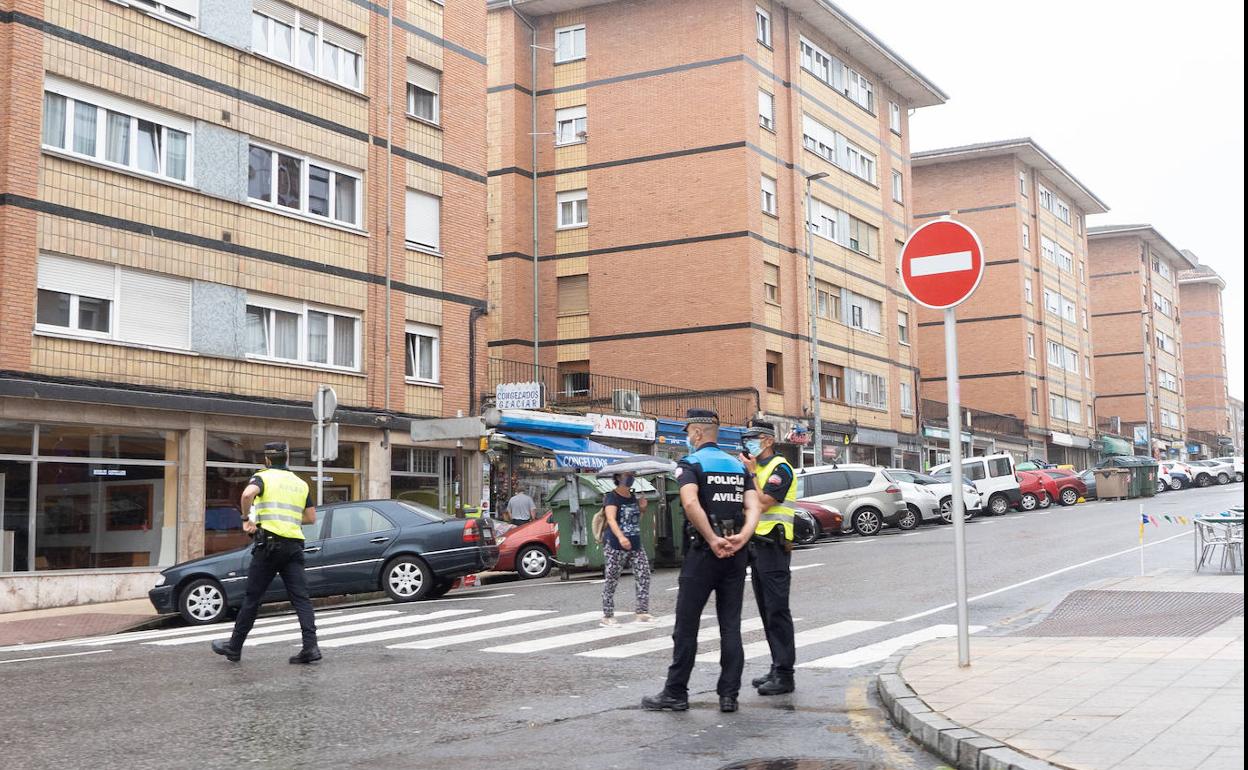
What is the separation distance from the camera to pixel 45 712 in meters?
8.05

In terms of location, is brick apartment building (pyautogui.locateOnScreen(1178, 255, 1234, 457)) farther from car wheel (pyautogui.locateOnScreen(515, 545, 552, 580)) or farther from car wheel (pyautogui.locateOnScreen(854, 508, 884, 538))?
car wheel (pyautogui.locateOnScreen(515, 545, 552, 580))

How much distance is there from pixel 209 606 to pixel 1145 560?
43.0 feet

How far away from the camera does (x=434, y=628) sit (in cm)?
1290

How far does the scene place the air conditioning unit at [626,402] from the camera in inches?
1367

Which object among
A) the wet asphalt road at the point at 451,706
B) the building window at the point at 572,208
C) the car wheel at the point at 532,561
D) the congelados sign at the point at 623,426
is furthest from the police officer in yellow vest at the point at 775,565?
the building window at the point at 572,208

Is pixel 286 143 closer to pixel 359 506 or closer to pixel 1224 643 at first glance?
pixel 359 506

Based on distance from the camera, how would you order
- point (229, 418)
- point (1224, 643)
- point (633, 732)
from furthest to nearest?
1. point (229, 418)
2. point (1224, 643)
3. point (633, 732)

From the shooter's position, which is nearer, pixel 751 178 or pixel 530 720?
pixel 530 720

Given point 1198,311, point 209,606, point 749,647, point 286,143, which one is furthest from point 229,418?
point 1198,311

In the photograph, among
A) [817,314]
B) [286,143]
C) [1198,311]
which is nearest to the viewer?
[286,143]

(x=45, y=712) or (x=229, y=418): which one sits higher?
(x=229, y=418)

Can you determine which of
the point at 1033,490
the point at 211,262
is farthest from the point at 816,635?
the point at 1033,490

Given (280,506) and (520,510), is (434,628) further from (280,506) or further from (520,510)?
(520,510)

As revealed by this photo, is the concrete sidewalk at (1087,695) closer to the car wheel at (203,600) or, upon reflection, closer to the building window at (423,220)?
the car wheel at (203,600)
